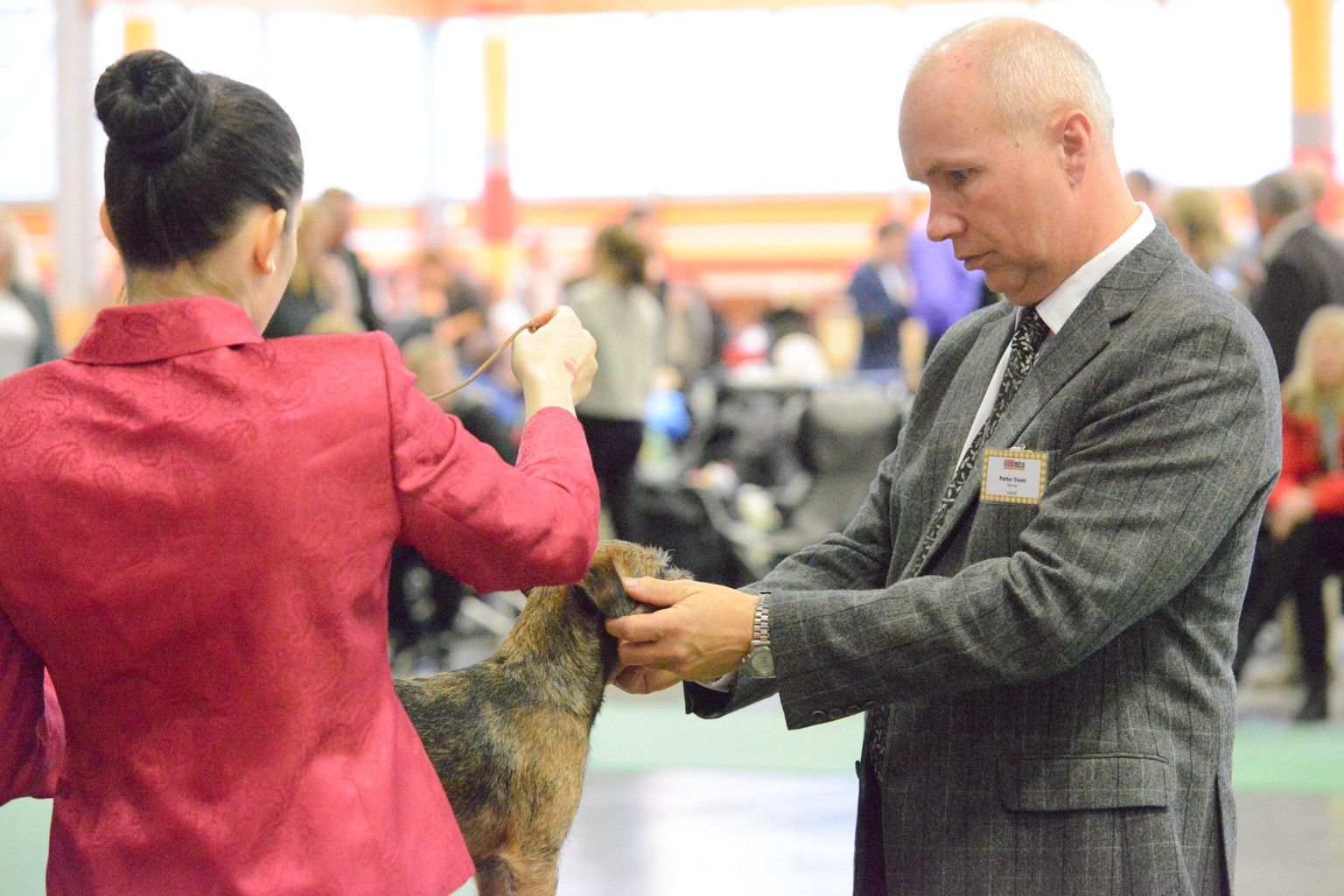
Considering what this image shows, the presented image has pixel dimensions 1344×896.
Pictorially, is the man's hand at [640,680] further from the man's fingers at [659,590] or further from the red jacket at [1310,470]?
the red jacket at [1310,470]

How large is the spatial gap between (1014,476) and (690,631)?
455 mm

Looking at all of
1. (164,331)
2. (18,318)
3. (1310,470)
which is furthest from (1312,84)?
(164,331)

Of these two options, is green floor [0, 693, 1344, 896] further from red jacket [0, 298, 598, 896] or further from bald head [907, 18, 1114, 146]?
bald head [907, 18, 1114, 146]

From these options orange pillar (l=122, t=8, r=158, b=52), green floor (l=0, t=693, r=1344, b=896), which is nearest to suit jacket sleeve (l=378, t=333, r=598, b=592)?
green floor (l=0, t=693, r=1344, b=896)

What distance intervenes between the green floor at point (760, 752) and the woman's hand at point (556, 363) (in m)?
3.58

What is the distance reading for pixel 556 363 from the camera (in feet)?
5.15

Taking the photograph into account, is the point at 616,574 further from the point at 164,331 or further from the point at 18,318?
the point at 18,318

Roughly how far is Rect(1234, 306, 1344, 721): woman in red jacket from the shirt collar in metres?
4.58

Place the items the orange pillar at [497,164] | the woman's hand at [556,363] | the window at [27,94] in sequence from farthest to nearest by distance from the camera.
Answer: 1. the orange pillar at [497,164]
2. the window at [27,94]
3. the woman's hand at [556,363]

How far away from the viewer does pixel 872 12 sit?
2066 cm

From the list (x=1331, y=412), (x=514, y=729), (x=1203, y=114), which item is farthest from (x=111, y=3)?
(x=514, y=729)

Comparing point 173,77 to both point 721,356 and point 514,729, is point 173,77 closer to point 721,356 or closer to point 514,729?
point 514,729

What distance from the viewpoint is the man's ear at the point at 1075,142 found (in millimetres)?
Answer: 1794

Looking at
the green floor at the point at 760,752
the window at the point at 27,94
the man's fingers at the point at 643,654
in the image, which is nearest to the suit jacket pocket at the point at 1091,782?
the man's fingers at the point at 643,654
